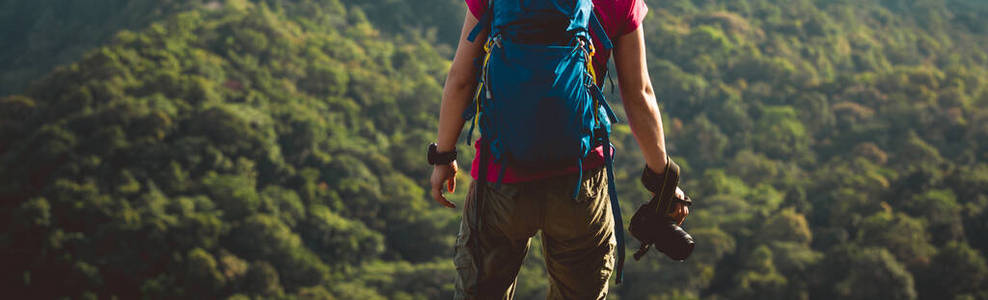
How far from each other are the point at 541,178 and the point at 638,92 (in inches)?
14.9

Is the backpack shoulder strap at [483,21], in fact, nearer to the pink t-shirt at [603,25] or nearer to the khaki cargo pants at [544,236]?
the pink t-shirt at [603,25]

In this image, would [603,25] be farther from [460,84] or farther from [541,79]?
[460,84]

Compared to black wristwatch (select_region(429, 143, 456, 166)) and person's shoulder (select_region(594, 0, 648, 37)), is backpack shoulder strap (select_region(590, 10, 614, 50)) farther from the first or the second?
black wristwatch (select_region(429, 143, 456, 166))

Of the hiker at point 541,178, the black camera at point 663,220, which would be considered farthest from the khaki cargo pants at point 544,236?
the black camera at point 663,220

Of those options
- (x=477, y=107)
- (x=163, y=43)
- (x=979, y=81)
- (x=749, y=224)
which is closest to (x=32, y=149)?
(x=163, y=43)

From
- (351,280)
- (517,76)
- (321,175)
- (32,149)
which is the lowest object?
(517,76)

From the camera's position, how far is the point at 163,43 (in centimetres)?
6178

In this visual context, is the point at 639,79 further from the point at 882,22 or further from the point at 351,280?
the point at 882,22

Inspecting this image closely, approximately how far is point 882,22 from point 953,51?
9207 millimetres

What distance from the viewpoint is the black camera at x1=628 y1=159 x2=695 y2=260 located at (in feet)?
8.45

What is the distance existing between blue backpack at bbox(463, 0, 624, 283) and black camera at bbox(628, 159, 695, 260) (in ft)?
0.89

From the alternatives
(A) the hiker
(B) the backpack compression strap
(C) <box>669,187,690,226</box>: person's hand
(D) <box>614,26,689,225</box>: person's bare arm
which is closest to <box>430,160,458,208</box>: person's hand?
(A) the hiker

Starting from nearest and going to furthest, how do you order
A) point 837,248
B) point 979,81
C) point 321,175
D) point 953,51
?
point 837,248
point 321,175
point 979,81
point 953,51

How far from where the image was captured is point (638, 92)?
2.46 metres
